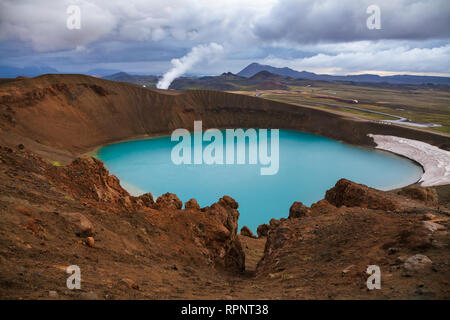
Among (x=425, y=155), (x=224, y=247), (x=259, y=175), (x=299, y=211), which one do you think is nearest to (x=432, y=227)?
(x=224, y=247)

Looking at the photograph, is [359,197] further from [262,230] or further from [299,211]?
[262,230]

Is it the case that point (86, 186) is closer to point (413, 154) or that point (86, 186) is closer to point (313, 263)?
point (313, 263)

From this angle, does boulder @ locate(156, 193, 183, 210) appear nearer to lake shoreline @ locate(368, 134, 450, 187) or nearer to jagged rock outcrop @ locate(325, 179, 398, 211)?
jagged rock outcrop @ locate(325, 179, 398, 211)

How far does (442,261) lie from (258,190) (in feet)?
83.7

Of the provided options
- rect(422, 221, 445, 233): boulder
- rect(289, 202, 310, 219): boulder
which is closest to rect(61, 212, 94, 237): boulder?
rect(422, 221, 445, 233): boulder

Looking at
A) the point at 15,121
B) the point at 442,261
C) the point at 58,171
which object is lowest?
the point at 442,261

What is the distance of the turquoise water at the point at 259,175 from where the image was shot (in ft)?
100

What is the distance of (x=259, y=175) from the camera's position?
37.8 meters

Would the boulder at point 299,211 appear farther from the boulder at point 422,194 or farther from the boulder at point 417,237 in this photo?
the boulder at point 422,194

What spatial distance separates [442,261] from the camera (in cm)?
730

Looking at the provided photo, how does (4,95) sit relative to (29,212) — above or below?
above

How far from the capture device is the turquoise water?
30.5 m
